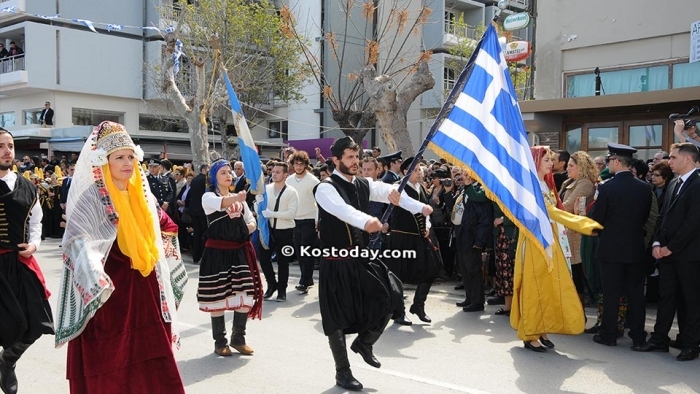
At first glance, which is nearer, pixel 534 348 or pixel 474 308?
pixel 534 348

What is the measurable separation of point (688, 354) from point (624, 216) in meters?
1.43

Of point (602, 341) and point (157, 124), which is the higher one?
point (157, 124)

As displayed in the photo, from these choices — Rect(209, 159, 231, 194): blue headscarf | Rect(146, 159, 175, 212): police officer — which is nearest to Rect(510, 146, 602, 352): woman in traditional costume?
Rect(209, 159, 231, 194): blue headscarf

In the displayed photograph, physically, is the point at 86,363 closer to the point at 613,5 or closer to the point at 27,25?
the point at 613,5

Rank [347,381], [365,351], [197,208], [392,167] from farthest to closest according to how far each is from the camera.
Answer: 1. [197,208]
2. [392,167]
3. [365,351]
4. [347,381]

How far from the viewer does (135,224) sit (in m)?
4.34

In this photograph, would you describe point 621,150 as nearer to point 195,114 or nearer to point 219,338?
point 219,338

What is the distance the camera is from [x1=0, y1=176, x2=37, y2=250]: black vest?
5.27 metres

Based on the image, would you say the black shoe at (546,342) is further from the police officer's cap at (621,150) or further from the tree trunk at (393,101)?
the tree trunk at (393,101)

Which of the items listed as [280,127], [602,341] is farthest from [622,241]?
[280,127]

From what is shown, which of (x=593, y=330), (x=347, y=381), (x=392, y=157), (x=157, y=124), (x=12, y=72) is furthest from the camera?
(x=157, y=124)

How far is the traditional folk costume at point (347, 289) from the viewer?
5.41 m

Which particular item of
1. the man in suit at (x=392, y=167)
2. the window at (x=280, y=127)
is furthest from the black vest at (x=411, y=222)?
the window at (x=280, y=127)

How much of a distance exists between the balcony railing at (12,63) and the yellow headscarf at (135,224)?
→ 30010 millimetres
